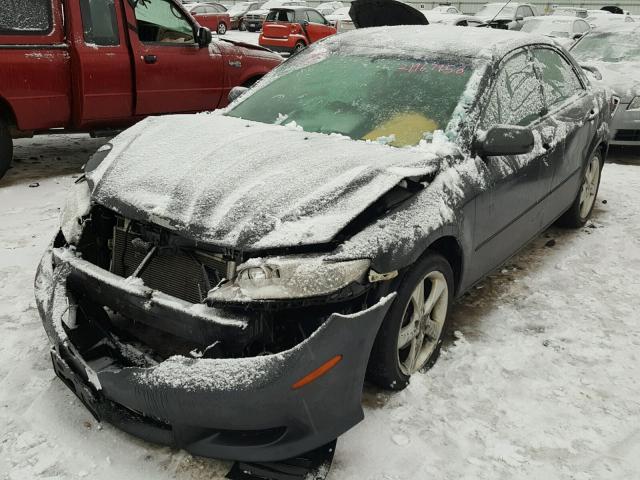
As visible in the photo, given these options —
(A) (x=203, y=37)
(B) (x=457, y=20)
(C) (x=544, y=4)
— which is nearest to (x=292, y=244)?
(A) (x=203, y=37)

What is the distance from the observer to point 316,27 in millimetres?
19641

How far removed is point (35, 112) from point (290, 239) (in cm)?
434

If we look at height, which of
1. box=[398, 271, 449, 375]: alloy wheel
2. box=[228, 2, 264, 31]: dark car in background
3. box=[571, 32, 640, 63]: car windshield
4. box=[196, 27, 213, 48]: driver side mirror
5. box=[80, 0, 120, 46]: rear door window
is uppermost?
box=[80, 0, 120, 46]: rear door window

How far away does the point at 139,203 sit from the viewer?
2404 millimetres

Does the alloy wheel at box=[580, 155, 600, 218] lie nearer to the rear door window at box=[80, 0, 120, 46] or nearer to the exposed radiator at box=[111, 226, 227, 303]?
the exposed radiator at box=[111, 226, 227, 303]

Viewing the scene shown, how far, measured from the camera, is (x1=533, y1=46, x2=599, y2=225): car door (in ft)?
12.6

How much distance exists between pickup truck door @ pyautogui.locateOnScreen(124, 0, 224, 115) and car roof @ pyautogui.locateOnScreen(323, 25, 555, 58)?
111 inches

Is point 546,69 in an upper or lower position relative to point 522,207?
upper

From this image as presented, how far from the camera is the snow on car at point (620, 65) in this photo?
23.6 ft

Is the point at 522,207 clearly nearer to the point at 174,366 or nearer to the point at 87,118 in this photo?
the point at 174,366

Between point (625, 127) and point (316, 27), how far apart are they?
14215 mm

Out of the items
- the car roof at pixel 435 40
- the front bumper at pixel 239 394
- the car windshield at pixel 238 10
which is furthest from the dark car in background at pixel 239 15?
the front bumper at pixel 239 394

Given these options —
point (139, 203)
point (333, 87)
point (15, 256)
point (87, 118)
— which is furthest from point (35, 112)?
point (139, 203)

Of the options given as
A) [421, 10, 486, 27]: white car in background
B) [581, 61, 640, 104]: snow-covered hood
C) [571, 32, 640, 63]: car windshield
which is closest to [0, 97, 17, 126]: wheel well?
[581, 61, 640, 104]: snow-covered hood
